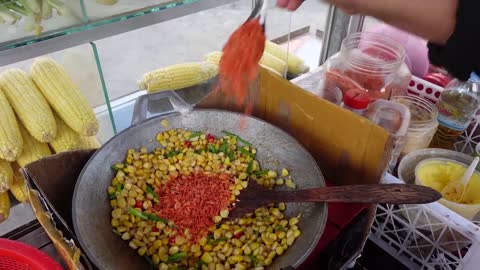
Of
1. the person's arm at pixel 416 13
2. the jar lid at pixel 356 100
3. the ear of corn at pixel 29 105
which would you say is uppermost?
the person's arm at pixel 416 13

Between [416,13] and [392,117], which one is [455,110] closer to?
[392,117]

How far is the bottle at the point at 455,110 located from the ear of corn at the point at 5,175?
1.12 m

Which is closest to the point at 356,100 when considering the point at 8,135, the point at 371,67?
the point at 371,67

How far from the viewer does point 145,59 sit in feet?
3.93

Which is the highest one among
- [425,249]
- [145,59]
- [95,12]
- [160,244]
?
[95,12]

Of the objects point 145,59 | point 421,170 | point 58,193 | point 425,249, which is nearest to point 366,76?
point 421,170

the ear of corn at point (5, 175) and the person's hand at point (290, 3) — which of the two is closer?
the person's hand at point (290, 3)

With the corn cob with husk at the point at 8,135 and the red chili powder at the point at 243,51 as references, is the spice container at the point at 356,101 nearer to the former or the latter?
the red chili powder at the point at 243,51

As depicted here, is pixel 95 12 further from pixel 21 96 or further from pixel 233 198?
pixel 233 198

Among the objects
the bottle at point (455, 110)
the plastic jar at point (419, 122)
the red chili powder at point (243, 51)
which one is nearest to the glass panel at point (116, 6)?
the red chili powder at point (243, 51)

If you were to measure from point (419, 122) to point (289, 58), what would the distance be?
0.50 metres

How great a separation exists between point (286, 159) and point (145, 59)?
57cm

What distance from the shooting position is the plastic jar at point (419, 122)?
1021mm

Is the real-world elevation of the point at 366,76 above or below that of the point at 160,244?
above
